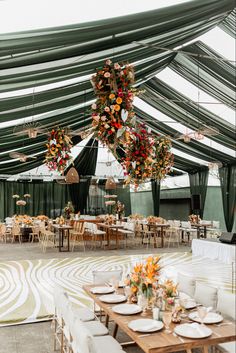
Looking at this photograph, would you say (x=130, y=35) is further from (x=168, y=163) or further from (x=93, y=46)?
(x=168, y=163)

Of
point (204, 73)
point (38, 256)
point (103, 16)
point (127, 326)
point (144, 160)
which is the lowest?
point (38, 256)

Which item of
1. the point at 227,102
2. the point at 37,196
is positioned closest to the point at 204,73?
the point at 227,102

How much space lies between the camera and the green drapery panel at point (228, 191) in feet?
43.9

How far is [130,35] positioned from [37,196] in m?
18.2

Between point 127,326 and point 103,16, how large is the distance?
2.76 m

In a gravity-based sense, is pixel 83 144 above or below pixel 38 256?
above

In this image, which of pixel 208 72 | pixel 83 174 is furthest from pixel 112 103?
pixel 83 174

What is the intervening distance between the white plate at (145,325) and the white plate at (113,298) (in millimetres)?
631

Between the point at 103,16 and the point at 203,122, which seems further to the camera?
the point at 203,122

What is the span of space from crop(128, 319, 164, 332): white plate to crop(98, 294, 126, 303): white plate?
631mm

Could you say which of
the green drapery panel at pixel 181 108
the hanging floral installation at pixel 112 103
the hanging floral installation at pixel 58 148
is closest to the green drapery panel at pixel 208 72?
the green drapery panel at pixel 181 108

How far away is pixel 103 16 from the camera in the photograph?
3281 millimetres

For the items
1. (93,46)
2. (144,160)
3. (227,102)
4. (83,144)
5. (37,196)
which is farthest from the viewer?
(37,196)

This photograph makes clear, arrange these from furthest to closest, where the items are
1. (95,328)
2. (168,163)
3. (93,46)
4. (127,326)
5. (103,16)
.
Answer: (168,163) < (93,46) < (95,328) < (103,16) < (127,326)
